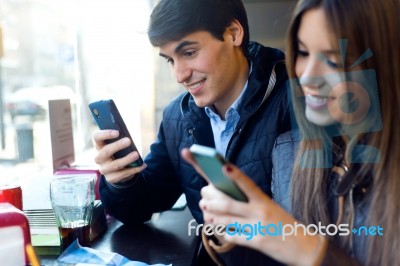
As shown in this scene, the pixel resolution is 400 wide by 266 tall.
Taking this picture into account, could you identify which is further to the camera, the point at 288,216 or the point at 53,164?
the point at 53,164

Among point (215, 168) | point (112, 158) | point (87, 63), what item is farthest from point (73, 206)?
point (87, 63)

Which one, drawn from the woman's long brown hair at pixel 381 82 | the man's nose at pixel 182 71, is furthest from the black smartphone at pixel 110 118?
the woman's long brown hair at pixel 381 82

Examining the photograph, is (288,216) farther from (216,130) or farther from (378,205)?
(216,130)

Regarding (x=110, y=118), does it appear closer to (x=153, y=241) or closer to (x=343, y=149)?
(x=153, y=241)

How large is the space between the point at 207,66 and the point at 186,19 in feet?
0.36

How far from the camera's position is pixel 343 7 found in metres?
0.56

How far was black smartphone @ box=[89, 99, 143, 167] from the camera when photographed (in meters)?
→ 0.86

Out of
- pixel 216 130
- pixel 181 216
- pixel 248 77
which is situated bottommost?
pixel 181 216

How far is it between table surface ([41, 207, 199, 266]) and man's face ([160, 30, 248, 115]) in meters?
0.29

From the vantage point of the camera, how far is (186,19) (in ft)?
2.85

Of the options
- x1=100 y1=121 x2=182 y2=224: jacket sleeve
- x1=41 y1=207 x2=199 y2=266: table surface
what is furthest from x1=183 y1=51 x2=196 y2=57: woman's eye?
x1=41 y1=207 x2=199 y2=266: table surface

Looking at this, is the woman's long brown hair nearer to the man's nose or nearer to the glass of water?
the man's nose

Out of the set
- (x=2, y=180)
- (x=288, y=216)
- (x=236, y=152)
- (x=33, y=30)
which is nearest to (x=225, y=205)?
(x=288, y=216)

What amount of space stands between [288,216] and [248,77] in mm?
469
